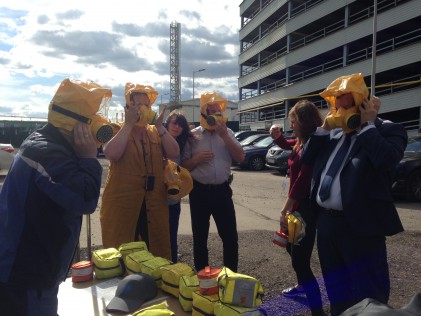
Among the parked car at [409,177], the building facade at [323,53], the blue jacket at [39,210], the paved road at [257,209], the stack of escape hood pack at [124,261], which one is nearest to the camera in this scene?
the blue jacket at [39,210]

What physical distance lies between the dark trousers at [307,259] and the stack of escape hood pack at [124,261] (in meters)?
1.20

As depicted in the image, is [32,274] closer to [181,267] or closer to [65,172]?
[65,172]

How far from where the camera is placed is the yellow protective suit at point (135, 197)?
3.12 m

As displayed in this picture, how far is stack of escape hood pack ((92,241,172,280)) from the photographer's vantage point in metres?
2.72

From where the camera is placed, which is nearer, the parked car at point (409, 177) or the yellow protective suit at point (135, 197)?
the yellow protective suit at point (135, 197)

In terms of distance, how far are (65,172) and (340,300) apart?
201 cm

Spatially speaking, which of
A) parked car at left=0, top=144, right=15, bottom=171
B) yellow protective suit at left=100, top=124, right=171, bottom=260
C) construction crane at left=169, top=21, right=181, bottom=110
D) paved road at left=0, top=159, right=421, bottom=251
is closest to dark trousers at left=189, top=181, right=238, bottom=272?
yellow protective suit at left=100, top=124, right=171, bottom=260

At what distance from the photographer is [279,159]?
13.2m

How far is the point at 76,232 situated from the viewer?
5.86 feet

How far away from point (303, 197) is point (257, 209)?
507 centimetres

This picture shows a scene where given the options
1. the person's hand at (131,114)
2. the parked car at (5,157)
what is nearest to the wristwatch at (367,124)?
the person's hand at (131,114)

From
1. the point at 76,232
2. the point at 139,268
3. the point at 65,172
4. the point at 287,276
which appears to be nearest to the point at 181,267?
the point at 139,268

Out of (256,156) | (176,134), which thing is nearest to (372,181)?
(176,134)

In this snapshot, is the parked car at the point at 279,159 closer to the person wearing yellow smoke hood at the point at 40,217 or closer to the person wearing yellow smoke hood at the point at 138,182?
the person wearing yellow smoke hood at the point at 138,182
